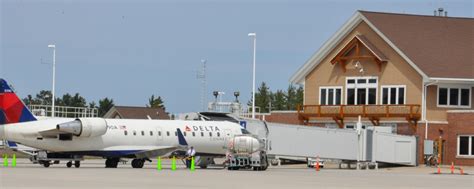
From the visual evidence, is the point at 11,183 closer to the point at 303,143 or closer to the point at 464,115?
the point at 303,143

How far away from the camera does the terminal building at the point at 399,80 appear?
6875 centimetres

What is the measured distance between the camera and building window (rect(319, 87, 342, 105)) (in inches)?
2968

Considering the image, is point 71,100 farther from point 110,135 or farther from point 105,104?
point 110,135

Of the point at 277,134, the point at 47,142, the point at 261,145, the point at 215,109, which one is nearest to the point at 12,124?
the point at 47,142

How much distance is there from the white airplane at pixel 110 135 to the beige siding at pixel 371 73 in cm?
1520

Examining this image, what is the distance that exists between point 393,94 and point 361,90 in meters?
2.80

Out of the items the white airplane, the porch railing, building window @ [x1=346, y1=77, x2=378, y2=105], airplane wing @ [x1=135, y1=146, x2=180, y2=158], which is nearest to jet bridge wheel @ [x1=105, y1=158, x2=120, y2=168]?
the white airplane

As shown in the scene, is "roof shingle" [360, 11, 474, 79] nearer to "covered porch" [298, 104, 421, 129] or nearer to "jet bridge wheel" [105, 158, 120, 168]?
"covered porch" [298, 104, 421, 129]

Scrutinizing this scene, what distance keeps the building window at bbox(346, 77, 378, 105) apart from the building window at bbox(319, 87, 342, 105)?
33.0 inches

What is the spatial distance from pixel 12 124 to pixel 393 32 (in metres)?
29.9

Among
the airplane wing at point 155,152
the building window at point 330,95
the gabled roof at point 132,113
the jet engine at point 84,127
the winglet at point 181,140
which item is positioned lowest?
the airplane wing at point 155,152

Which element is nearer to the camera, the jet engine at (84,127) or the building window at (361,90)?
the jet engine at (84,127)

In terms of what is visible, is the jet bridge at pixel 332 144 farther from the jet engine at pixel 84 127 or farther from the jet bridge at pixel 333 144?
the jet engine at pixel 84 127

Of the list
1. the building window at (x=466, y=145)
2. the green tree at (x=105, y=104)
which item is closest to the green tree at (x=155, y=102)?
the green tree at (x=105, y=104)
